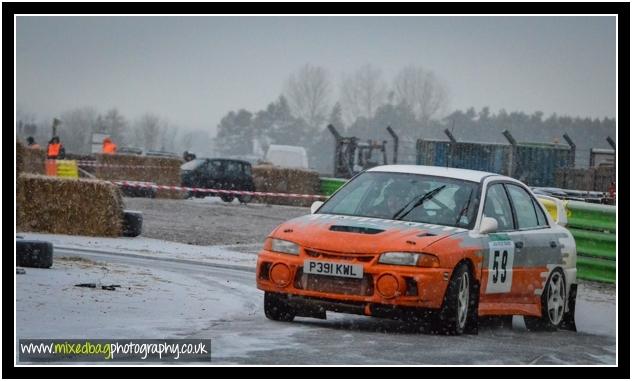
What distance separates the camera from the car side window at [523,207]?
11984mm

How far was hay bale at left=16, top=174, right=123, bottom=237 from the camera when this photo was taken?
67.5 ft

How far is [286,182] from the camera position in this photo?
41.8m

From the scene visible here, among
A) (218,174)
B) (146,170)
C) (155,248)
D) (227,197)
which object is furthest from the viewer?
(218,174)

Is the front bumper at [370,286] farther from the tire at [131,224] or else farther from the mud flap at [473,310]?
the tire at [131,224]

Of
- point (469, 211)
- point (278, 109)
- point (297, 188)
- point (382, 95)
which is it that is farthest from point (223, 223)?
point (278, 109)

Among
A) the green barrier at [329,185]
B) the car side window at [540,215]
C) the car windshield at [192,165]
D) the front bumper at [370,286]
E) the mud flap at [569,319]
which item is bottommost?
the mud flap at [569,319]

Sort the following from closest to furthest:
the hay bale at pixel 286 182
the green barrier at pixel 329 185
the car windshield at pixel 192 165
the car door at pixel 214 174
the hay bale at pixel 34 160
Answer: the green barrier at pixel 329 185 → the hay bale at pixel 286 182 → the car door at pixel 214 174 → the car windshield at pixel 192 165 → the hay bale at pixel 34 160

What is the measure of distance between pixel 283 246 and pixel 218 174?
31020 millimetres

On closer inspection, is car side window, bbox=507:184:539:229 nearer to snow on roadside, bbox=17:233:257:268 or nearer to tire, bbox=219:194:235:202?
snow on roadside, bbox=17:233:257:268

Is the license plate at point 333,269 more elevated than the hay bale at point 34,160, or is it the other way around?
the hay bale at point 34,160

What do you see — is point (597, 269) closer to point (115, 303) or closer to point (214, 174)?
point (115, 303)

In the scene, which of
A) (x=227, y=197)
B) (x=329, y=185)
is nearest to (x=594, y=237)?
(x=329, y=185)

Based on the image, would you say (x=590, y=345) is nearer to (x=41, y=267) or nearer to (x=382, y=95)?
(x=41, y=267)

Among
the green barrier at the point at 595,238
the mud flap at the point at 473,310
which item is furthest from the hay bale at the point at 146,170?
the mud flap at the point at 473,310
